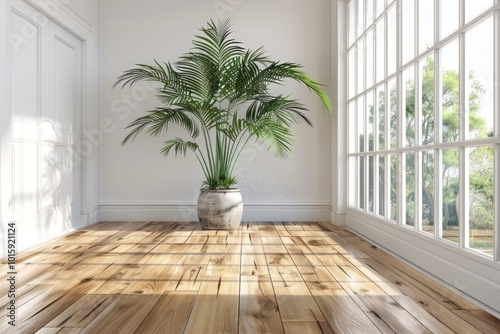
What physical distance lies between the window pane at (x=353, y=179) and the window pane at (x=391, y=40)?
0.88m

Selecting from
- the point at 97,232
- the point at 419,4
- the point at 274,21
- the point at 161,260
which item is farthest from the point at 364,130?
the point at 97,232

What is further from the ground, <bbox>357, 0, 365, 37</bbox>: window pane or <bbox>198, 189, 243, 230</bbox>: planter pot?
<bbox>357, 0, 365, 37</bbox>: window pane

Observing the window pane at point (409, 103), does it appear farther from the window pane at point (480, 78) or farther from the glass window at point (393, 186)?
the window pane at point (480, 78)

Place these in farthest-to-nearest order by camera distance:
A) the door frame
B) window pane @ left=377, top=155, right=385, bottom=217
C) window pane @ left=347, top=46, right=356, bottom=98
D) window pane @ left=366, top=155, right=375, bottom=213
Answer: window pane @ left=347, top=46, right=356, bottom=98 → the door frame → window pane @ left=366, top=155, right=375, bottom=213 → window pane @ left=377, top=155, right=385, bottom=217

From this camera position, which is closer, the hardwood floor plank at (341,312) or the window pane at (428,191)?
the hardwood floor plank at (341,312)

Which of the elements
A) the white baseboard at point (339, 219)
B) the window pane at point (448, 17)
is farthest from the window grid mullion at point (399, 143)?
the white baseboard at point (339, 219)

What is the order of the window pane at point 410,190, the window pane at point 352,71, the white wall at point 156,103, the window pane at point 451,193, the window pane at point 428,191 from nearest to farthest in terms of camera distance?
the window pane at point 451,193
the window pane at point 428,191
the window pane at point 410,190
the window pane at point 352,71
the white wall at point 156,103

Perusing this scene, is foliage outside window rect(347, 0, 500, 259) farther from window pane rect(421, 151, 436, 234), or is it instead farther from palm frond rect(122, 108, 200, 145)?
palm frond rect(122, 108, 200, 145)

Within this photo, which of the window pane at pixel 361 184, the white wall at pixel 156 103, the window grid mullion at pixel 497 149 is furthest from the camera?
the white wall at pixel 156 103

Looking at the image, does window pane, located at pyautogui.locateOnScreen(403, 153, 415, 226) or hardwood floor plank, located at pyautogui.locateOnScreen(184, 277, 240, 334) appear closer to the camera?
hardwood floor plank, located at pyautogui.locateOnScreen(184, 277, 240, 334)

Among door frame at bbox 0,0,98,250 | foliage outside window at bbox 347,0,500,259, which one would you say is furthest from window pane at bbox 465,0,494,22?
door frame at bbox 0,0,98,250

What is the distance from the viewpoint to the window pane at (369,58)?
2736mm

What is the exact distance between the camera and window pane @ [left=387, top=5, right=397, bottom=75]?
2.34 meters

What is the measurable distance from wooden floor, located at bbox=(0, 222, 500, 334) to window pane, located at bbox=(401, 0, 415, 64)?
1.07 m
